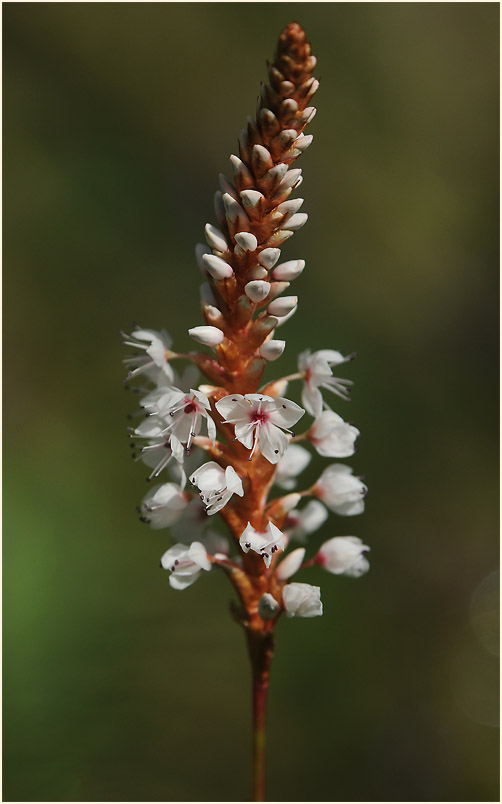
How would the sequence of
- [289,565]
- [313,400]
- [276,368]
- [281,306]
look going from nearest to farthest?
[281,306] < [289,565] < [313,400] < [276,368]

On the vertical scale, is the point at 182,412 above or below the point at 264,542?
above

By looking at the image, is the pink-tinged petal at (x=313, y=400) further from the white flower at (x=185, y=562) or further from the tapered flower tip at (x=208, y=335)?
the white flower at (x=185, y=562)

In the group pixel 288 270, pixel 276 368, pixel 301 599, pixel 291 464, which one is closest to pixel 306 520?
pixel 291 464

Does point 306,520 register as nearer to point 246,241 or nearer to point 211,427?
point 211,427

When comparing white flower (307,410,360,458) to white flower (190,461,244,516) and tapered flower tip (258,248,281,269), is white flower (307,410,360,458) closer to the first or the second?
white flower (190,461,244,516)

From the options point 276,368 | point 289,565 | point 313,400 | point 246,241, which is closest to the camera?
point 246,241

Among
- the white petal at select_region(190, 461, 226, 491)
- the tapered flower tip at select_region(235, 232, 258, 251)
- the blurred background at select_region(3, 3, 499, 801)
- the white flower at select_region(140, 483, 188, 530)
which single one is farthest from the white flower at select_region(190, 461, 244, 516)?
the blurred background at select_region(3, 3, 499, 801)

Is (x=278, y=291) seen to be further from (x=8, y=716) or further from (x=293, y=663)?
(x=293, y=663)
